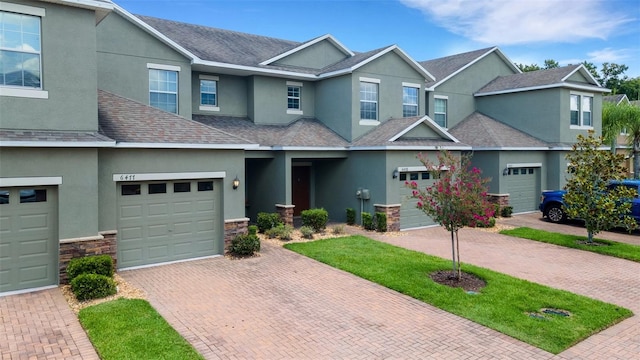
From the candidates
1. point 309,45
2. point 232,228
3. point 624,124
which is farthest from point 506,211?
A: point 232,228

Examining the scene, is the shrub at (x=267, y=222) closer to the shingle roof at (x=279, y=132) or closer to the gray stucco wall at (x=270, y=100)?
the shingle roof at (x=279, y=132)

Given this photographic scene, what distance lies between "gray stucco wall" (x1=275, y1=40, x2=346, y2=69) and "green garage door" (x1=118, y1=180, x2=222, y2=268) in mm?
8968

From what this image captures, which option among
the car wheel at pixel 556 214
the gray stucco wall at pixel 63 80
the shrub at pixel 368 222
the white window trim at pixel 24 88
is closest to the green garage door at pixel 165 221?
the gray stucco wall at pixel 63 80

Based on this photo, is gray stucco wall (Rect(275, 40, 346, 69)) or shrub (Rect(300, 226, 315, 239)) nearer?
shrub (Rect(300, 226, 315, 239))

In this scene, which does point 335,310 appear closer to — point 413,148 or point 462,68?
point 413,148

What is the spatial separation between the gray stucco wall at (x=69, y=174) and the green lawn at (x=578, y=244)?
46.1 ft

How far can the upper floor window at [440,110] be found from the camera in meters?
24.1

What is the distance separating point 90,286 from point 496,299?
27.2ft

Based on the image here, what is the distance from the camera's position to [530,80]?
23.7 metres

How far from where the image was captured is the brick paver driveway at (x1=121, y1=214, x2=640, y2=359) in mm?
7035

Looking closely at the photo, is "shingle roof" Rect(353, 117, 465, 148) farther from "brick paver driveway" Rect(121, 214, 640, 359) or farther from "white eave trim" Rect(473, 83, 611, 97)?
"white eave trim" Rect(473, 83, 611, 97)

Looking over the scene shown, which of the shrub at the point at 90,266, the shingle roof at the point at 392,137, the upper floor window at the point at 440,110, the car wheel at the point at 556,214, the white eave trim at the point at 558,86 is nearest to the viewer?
the shrub at the point at 90,266

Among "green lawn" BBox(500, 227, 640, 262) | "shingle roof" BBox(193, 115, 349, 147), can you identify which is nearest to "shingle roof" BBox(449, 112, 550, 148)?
"green lawn" BBox(500, 227, 640, 262)

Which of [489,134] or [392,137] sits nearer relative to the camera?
[392,137]
